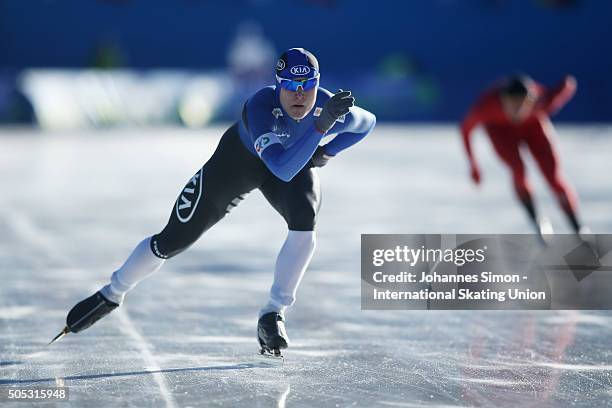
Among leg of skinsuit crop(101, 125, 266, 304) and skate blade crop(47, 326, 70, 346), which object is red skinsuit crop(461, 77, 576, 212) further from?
skate blade crop(47, 326, 70, 346)

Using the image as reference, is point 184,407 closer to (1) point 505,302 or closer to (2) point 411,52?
(1) point 505,302

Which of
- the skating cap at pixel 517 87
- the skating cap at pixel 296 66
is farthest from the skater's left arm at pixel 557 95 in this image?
the skating cap at pixel 296 66

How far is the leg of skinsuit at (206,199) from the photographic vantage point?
512 centimetres

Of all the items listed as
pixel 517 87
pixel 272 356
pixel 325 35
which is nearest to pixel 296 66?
pixel 272 356

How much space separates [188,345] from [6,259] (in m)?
3.25

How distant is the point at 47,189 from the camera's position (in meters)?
13.6

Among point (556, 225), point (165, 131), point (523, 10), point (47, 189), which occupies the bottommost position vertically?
point (556, 225)

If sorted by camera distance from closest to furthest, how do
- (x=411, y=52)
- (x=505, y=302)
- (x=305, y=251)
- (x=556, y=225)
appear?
(x=305, y=251) → (x=505, y=302) → (x=556, y=225) → (x=411, y=52)

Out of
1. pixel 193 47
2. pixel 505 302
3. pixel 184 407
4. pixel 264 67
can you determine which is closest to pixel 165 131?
pixel 264 67

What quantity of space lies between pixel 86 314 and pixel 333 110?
158 centimetres

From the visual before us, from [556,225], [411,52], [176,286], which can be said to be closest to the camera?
[176,286]

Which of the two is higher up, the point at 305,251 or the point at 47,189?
the point at 47,189

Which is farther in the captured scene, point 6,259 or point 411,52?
point 411,52

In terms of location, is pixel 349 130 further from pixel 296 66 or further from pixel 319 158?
pixel 296 66
